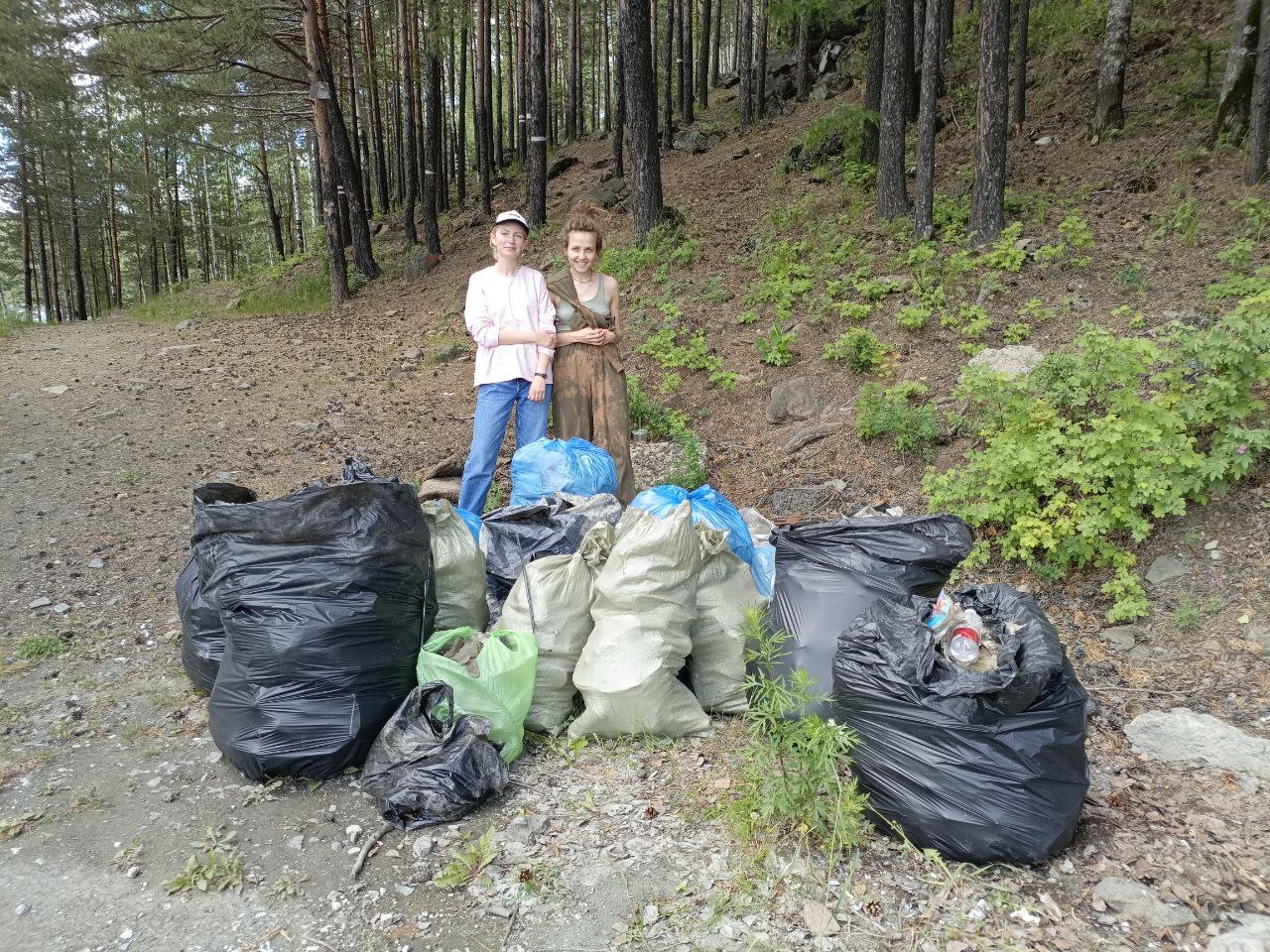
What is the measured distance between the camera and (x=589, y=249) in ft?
12.8

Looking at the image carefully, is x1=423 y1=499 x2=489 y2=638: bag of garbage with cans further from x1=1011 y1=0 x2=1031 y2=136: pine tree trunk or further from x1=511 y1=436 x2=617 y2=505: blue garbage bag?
x1=1011 y1=0 x2=1031 y2=136: pine tree trunk

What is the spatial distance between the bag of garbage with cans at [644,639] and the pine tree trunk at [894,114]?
22.5ft

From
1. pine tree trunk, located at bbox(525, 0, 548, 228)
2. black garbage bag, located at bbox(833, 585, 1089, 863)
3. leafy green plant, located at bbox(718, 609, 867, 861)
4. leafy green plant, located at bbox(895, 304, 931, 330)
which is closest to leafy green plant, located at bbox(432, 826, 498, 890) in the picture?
leafy green plant, located at bbox(718, 609, 867, 861)

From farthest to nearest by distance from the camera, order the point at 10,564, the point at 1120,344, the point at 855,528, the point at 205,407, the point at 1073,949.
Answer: the point at 205,407 < the point at 10,564 < the point at 1120,344 < the point at 855,528 < the point at 1073,949

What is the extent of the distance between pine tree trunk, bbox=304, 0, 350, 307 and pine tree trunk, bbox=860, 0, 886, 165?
307 inches

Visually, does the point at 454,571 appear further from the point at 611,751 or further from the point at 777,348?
the point at 777,348

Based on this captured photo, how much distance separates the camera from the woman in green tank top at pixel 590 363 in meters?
4.02

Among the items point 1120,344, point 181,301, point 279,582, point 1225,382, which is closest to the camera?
point 279,582

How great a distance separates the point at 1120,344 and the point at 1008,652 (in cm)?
205

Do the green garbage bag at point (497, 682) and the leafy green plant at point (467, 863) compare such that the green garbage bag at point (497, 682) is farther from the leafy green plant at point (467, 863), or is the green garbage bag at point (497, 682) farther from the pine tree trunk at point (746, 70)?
the pine tree trunk at point (746, 70)

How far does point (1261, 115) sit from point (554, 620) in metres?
7.48

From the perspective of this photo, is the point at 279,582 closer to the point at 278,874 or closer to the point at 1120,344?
the point at 278,874

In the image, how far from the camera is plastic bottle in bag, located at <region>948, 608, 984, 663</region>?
228 centimetres

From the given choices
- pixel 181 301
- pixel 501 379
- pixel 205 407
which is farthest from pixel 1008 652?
pixel 181 301
